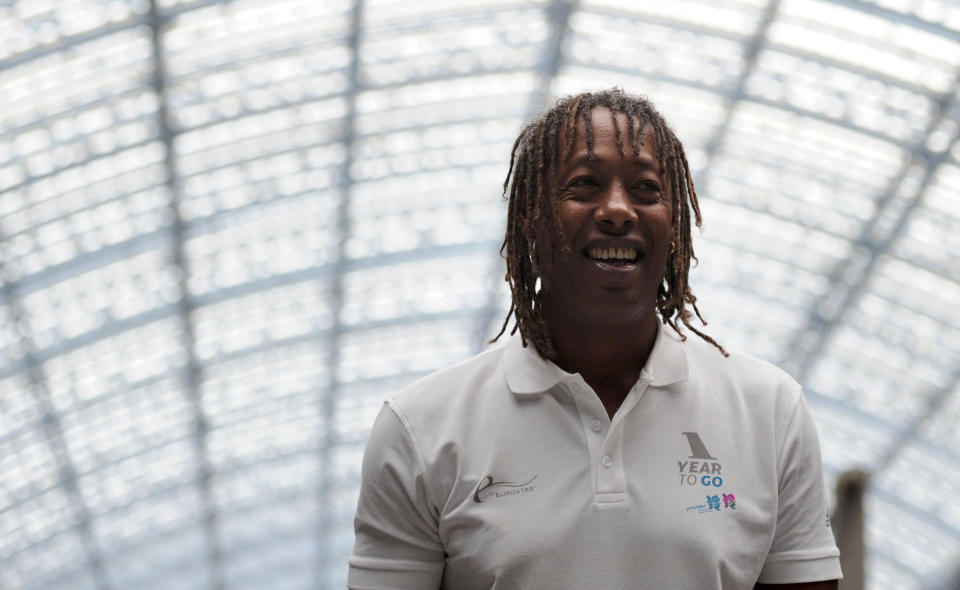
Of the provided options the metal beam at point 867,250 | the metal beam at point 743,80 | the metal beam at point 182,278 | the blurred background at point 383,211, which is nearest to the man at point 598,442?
the blurred background at point 383,211

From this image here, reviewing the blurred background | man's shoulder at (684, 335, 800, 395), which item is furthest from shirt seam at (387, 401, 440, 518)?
the blurred background

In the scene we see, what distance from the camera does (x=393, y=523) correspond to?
3.39 m

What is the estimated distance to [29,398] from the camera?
3681cm

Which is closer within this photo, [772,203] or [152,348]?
[772,203]

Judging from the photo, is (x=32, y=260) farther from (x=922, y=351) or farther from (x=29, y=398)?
(x=922, y=351)

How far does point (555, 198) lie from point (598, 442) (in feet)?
1.87

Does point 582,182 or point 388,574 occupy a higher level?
point 582,182

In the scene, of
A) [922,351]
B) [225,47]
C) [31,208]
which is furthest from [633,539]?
[922,351]

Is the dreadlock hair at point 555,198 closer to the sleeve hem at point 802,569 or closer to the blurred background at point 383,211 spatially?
the sleeve hem at point 802,569

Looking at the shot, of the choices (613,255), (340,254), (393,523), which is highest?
(340,254)

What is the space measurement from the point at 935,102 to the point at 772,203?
6357 mm

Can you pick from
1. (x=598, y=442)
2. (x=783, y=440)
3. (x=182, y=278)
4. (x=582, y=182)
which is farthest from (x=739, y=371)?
(x=182, y=278)

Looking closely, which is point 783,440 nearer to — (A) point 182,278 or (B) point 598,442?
(B) point 598,442

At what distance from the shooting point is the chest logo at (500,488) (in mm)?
3260
